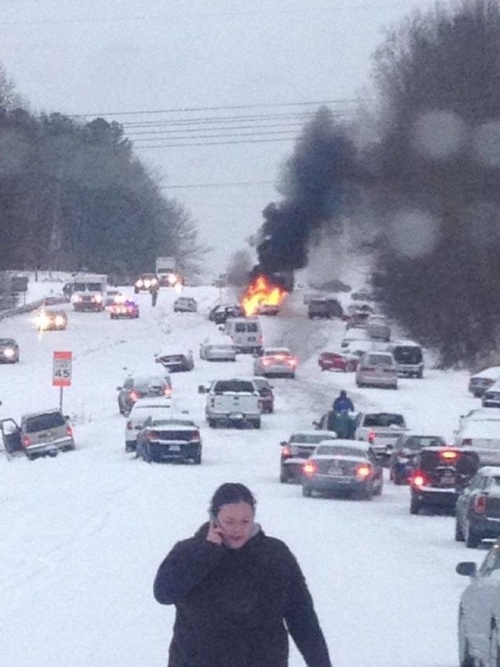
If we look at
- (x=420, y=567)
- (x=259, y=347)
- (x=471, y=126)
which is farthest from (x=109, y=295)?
(x=420, y=567)

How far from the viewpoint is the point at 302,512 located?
28844mm

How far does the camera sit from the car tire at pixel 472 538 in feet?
76.8

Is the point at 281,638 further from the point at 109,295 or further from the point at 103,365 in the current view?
the point at 109,295

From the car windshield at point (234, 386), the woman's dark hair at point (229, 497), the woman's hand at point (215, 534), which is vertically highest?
the woman's dark hair at point (229, 497)

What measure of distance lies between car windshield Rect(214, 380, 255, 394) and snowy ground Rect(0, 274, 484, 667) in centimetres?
142

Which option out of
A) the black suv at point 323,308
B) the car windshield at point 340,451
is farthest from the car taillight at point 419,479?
the black suv at point 323,308

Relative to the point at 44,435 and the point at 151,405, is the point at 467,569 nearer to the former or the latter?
the point at 44,435

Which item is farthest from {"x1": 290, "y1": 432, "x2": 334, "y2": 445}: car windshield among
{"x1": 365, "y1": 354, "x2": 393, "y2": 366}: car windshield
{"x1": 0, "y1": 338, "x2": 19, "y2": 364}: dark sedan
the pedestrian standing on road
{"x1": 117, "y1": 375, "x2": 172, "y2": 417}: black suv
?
the pedestrian standing on road

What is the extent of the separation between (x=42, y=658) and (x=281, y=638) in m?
6.29

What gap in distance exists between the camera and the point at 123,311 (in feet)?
324

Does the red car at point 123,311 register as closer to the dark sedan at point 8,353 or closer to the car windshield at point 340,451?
the dark sedan at point 8,353

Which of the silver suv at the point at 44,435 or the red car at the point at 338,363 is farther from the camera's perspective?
the red car at the point at 338,363

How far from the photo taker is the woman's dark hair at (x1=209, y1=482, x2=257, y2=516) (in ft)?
20.9

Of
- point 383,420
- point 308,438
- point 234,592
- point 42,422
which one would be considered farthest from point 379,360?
point 234,592
